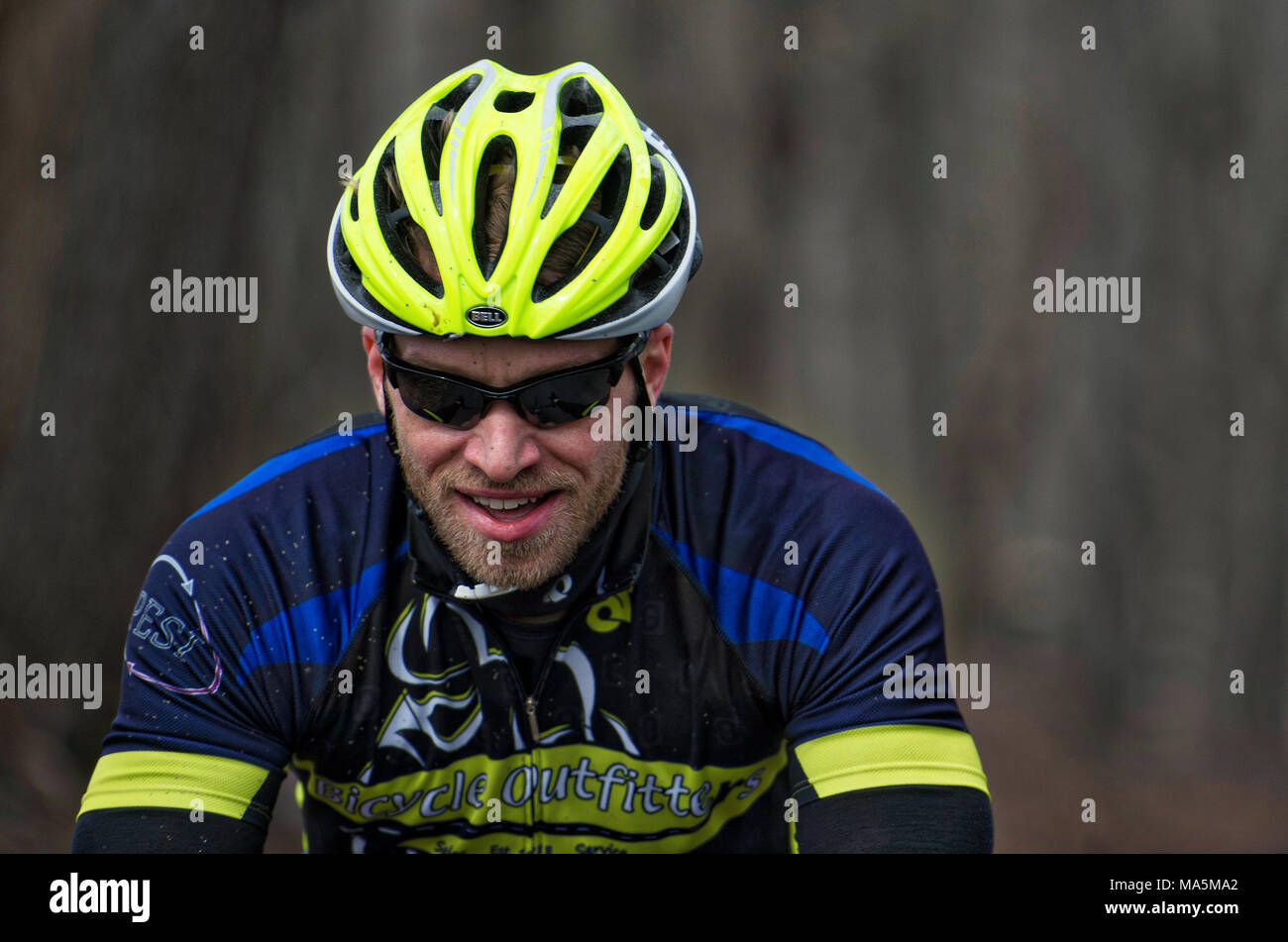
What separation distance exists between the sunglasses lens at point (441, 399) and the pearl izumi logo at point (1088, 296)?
4049mm

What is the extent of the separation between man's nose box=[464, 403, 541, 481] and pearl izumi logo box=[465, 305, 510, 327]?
0.13 metres

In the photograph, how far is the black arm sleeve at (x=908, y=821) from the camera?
204cm

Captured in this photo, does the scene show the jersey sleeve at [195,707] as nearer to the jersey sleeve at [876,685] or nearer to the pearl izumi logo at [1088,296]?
the jersey sleeve at [876,685]

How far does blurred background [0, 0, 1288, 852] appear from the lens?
486cm

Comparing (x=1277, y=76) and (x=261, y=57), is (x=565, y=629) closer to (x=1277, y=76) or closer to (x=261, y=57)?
(x=261, y=57)

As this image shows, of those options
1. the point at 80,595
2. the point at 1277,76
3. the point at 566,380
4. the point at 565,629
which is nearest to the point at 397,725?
the point at 565,629

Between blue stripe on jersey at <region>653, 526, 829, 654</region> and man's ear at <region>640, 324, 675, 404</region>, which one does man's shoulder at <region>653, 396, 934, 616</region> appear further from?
man's ear at <region>640, 324, 675, 404</region>

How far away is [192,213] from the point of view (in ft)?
16.4

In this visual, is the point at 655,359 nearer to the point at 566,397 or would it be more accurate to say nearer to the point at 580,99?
the point at 566,397

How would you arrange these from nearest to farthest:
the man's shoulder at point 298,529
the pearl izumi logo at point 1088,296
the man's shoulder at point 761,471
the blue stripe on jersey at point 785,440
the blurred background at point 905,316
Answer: the man's shoulder at point 298,529
the man's shoulder at point 761,471
the blue stripe on jersey at point 785,440
the blurred background at point 905,316
the pearl izumi logo at point 1088,296
